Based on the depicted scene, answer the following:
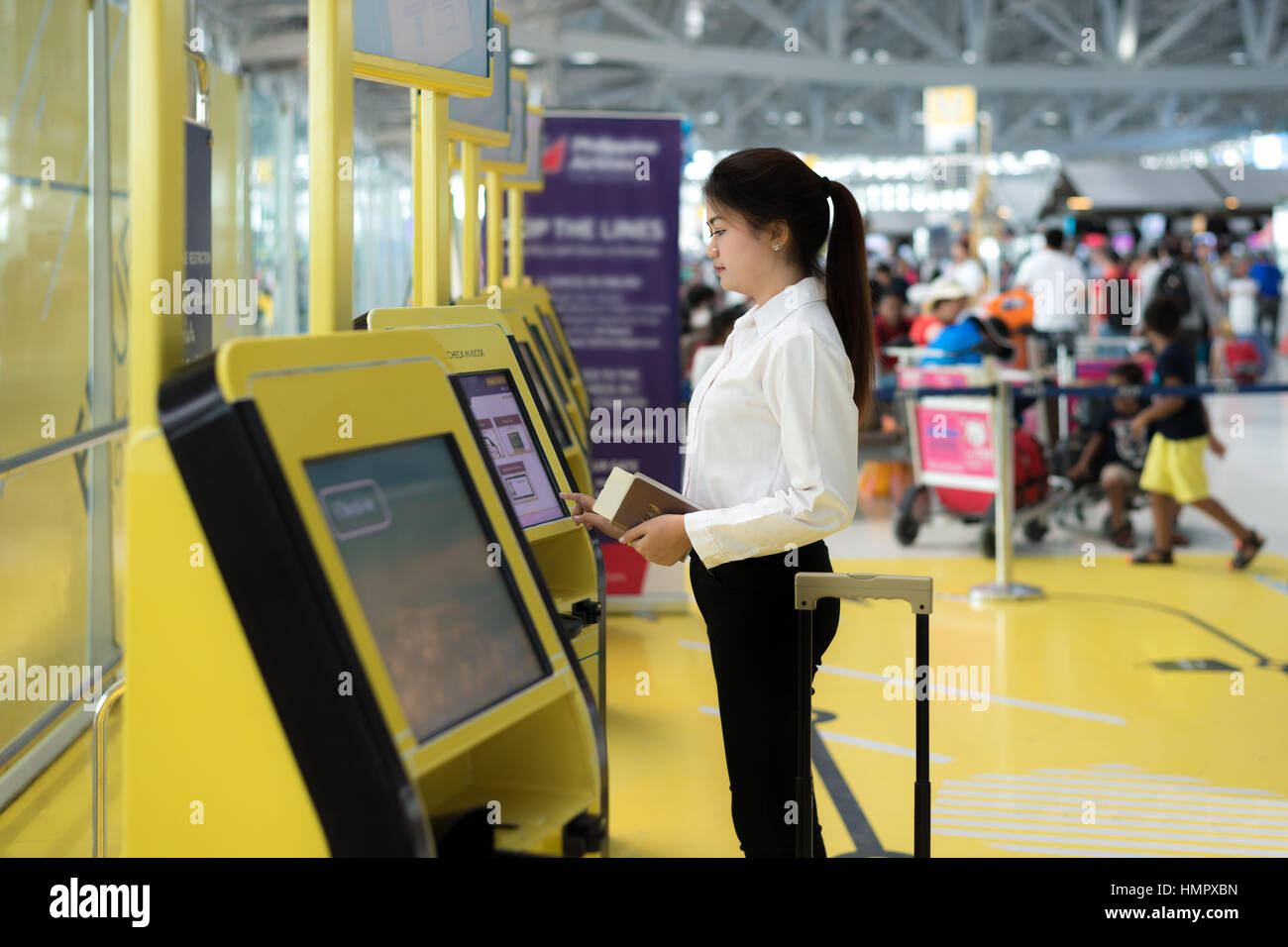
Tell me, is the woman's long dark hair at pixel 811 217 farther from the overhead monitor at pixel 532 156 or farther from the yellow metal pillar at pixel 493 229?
the overhead monitor at pixel 532 156

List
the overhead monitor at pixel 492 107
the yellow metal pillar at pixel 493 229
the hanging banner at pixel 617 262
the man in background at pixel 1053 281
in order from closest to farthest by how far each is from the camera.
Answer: the overhead monitor at pixel 492 107 < the yellow metal pillar at pixel 493 229 < the hanging banner at pixel 617 262 < the man in background at pixel 1053 281

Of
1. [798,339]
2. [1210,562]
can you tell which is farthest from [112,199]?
[1210,562]

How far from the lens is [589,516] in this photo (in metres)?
2.48

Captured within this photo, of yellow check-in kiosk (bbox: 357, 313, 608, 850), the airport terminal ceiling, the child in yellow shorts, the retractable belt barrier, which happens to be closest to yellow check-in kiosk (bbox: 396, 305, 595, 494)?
yellow check-in kiosk (bbox: 357, 313, 608, 850)

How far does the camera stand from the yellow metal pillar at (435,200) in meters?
3.29

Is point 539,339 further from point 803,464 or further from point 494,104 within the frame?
point 803,464

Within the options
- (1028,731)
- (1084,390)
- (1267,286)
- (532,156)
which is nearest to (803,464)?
(1028,731)

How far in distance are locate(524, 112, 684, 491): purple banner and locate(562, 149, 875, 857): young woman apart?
4.27 m

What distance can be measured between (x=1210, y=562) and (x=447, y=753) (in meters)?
6.80

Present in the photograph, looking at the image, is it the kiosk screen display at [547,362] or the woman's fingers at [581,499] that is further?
the kiosk screen display at [547,362]

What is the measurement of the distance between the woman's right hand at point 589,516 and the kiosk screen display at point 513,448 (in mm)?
313

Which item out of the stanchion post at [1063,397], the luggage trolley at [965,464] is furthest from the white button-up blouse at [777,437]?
the stanchion post at [1063,397]

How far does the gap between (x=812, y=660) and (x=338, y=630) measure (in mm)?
1144

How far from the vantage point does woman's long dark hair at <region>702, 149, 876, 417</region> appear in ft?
7.50
